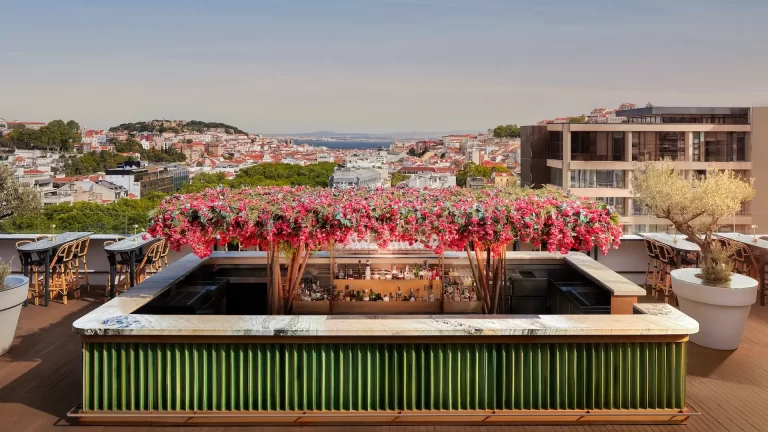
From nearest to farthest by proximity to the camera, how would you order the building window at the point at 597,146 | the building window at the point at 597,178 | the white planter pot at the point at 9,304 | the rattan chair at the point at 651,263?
the white planter pot at the point at 9,304
the rattan chair at the point at 651,263
the building window at the point at 597,146
the building window at the point at 597,178

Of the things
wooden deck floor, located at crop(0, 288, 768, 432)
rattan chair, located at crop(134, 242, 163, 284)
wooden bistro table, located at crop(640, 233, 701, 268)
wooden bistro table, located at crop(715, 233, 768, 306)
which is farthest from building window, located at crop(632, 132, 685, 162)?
rattan chair, located at crop(134, 242, 163, 284)

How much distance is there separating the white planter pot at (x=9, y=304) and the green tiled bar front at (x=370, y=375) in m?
2.00

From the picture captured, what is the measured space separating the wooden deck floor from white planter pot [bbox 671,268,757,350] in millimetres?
130

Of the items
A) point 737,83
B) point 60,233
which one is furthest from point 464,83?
point 60,233

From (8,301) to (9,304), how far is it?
0.13 feet

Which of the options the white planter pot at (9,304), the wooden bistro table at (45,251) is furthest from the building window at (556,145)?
the white planter pot at (9,304)

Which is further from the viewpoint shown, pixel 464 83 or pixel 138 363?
pixel 464 83

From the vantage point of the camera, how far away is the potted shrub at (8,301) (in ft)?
17.1

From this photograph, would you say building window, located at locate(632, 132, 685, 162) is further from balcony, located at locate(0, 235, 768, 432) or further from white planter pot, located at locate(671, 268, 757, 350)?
white planter pot, located at locate(671, 268, 757, 350)

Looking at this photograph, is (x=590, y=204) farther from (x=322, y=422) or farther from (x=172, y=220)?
(x=172, y=220)

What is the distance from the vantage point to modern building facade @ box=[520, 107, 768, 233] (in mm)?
37750

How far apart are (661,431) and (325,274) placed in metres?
3.25

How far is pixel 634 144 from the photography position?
124ft

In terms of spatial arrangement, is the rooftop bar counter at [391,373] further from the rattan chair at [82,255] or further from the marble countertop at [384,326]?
the rattan chair at [82,255]
